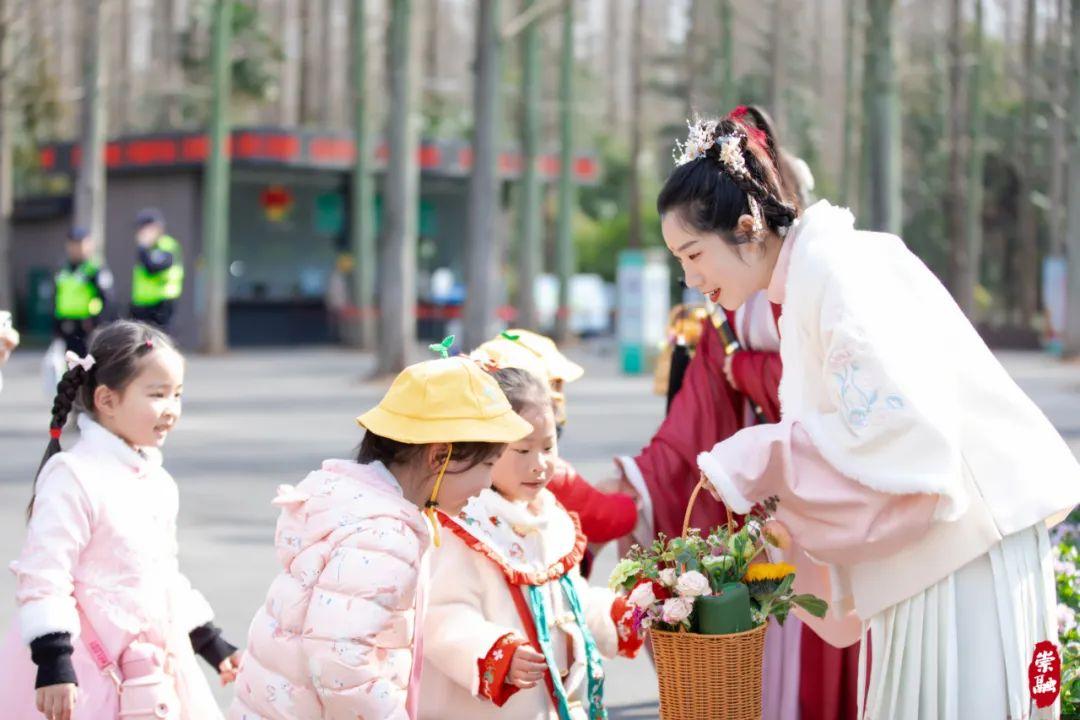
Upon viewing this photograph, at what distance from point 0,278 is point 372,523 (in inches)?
934

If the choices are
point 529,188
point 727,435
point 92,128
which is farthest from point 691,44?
point 727,435

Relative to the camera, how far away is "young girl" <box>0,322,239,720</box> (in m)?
3.53

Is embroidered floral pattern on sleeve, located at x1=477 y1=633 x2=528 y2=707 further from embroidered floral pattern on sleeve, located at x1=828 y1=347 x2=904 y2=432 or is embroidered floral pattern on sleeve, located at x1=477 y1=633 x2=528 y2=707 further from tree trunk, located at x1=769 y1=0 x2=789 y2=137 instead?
tree trunk, located at x1=769 y1=0 x2=789 y2=137

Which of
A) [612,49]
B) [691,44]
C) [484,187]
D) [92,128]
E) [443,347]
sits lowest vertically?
[443,347]

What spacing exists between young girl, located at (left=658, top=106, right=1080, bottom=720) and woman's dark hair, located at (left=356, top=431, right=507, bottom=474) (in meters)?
0.50

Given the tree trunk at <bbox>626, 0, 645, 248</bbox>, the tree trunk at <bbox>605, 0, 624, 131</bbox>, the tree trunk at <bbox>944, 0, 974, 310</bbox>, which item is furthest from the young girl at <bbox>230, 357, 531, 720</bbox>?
the tree trunk at <bbox>605, 0, 624, 131</bbox>

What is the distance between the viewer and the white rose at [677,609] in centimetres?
303

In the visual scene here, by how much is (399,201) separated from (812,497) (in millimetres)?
16638

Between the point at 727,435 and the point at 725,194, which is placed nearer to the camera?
the point at 725,194

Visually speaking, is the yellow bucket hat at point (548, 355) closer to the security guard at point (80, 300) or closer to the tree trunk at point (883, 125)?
the security guard at point (80, 300)

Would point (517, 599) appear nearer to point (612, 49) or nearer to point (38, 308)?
point (38, 308)

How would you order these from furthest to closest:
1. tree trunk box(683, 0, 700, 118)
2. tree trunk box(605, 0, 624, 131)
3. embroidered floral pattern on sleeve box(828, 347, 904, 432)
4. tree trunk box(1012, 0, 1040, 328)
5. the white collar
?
1. tree trunk box(605, 0, 624, 131)
2. tree trunk box(683, 0, 700, 118)
3. tree trunk box(1012, 0, 1040, 328)
4. the white collar
5. embroidered floral pattern on sleeve box(828, 347, 904, 432)

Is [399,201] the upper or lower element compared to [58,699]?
upper

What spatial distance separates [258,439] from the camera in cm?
1382
